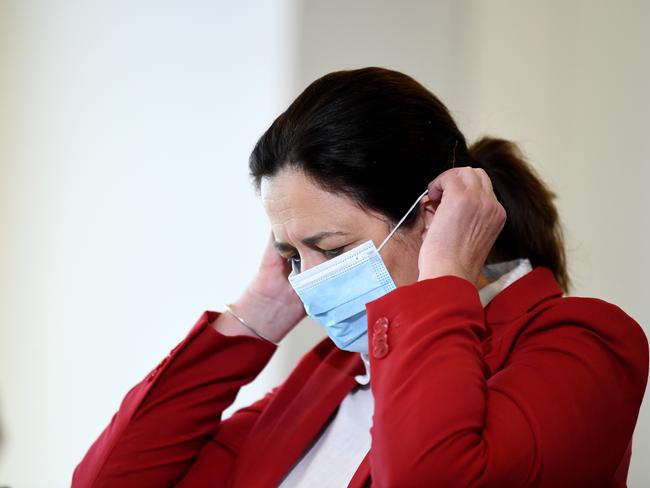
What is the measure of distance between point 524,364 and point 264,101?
1.34 meters

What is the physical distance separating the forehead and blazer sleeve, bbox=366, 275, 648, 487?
0.20 metres

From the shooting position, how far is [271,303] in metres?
1.65

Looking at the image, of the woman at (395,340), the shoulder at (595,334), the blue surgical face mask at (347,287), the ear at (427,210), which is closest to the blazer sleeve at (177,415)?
the woman at (395,340)

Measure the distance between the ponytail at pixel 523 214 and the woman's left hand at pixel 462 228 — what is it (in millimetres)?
291

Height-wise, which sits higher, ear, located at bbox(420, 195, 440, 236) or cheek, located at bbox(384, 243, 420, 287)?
ear, located at bbox(420, 195, 440, 236)

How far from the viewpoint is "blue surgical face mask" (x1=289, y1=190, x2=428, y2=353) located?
1.29 metres

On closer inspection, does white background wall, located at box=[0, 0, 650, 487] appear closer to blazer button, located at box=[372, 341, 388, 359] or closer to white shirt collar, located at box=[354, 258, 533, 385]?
white shirt collar, located at box=[354, 258, 533, 385]

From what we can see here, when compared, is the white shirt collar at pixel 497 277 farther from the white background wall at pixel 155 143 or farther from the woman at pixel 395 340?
the white background wall at pixel 155 143

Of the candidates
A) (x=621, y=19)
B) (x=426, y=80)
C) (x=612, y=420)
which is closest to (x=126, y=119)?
(x=426, y=80)

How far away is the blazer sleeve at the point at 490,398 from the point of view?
39.8 inches

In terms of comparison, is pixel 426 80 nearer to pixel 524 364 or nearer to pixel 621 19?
pixel 621 19

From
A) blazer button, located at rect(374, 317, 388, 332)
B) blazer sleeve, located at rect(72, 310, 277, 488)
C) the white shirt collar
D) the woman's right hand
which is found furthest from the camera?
the woman's right hand

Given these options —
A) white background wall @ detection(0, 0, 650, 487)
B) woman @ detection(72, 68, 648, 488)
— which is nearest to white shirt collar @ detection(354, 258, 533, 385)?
woman @ detection(72, 68, 648, 488)

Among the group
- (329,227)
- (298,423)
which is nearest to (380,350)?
(329,227)
